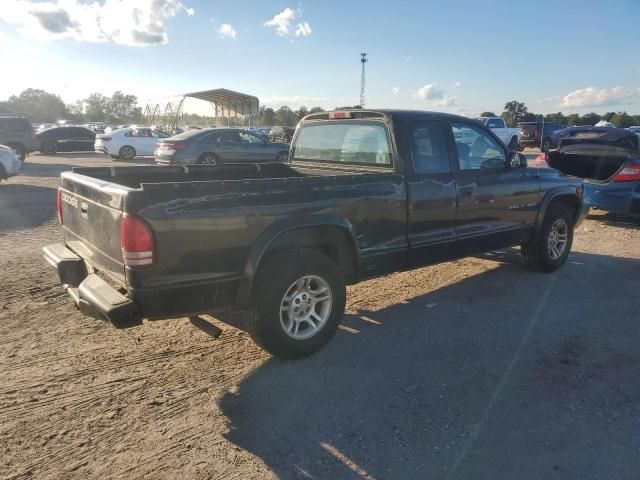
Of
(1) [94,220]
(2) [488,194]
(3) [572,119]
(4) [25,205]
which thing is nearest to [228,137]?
(4) [25,205]

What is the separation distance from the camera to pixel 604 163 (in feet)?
28.7

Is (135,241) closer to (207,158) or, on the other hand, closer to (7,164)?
(7,164)

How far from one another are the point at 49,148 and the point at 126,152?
619cm

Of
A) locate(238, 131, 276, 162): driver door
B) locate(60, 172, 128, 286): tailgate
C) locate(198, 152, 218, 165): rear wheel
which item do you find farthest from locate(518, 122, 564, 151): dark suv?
locate(60, 172, 128, 286): tailgate

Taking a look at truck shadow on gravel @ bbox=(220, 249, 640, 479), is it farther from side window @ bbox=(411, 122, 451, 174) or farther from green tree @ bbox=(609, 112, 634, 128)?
green tree @ bbox=(609, 112, 634, 128)

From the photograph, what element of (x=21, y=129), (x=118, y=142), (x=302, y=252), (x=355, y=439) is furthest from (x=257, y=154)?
(x=355, y=439)

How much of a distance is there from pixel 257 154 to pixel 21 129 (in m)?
10.5

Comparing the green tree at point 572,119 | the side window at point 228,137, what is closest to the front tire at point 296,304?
the side window at point 228,137

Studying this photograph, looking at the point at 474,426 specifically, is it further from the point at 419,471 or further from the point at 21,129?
the point at 21,129

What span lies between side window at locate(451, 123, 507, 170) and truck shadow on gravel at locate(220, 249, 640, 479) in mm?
1454

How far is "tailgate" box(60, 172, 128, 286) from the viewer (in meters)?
3.03

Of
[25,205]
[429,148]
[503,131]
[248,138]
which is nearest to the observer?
[429,148]

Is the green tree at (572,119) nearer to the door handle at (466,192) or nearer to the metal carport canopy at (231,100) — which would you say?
the metal carport canopy at (231,100)

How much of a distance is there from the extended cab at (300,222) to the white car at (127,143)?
18.1 metres
